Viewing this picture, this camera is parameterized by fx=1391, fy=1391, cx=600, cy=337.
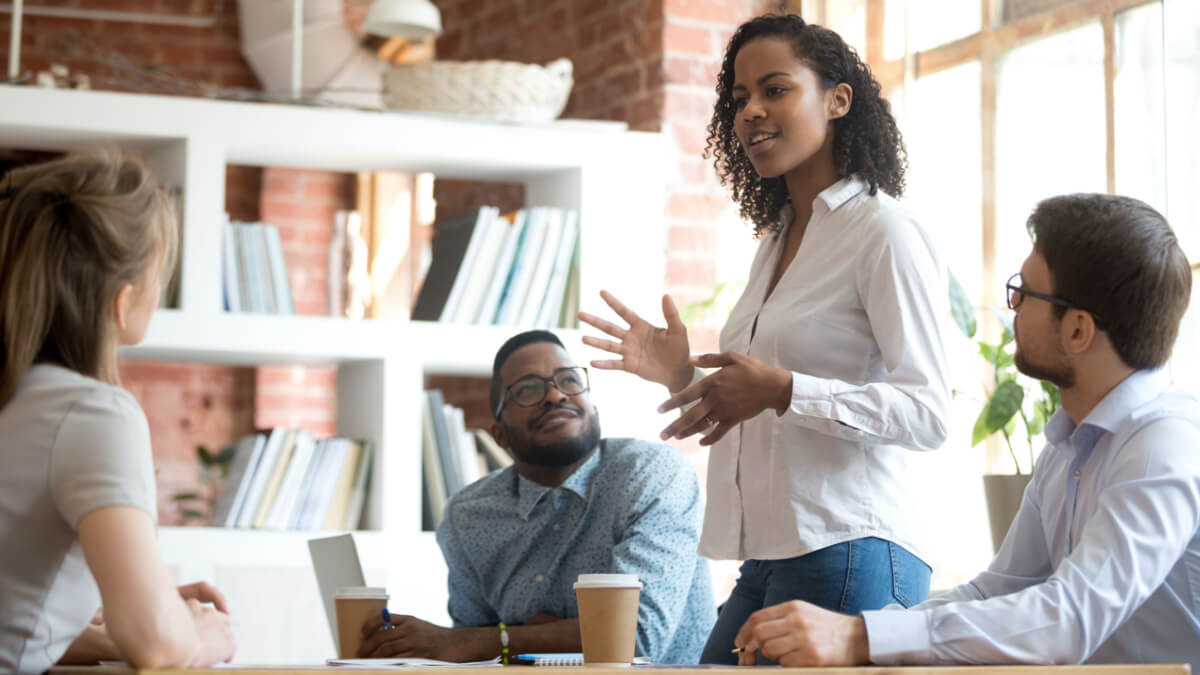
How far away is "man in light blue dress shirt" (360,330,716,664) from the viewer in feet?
7.07

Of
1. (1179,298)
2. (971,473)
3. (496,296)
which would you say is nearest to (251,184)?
(496,296)

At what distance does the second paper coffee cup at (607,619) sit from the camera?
4.58ft

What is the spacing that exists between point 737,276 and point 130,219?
8.19 feet

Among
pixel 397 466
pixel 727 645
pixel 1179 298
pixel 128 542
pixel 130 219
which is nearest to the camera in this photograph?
pixel 128 542

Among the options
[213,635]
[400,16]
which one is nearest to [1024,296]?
[213,635]

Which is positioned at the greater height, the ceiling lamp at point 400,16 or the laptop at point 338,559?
the ceiling lamp at point 400,16

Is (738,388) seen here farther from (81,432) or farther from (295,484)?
(295,484)

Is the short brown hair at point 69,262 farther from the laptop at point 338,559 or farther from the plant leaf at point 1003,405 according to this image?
the plant leaf at point 1003,405

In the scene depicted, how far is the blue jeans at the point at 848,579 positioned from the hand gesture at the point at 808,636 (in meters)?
0.41

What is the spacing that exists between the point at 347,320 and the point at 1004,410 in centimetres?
155

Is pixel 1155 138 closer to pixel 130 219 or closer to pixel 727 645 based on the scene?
pixel 727 645

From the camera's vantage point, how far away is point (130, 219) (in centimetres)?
131

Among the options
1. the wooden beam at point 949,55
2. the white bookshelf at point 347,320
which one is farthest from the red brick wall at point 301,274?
the wooden beam at point 949,55

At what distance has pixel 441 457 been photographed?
3.44 metres
